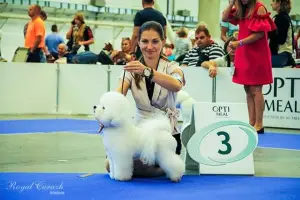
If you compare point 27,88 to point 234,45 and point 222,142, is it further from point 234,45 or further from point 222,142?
point 222,142

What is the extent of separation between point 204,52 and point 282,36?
2.48 feet

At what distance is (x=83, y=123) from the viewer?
5730 millimetres

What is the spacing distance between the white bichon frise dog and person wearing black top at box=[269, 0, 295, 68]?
3.23 meters

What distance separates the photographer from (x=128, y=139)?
2371 mm

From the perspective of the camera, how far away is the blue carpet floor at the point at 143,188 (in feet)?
7.06

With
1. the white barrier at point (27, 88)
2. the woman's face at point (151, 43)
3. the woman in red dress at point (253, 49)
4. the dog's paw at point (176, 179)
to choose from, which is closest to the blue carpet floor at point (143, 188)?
the dog's paw at point (176, 179)

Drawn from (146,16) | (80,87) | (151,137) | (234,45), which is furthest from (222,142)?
(80,87)

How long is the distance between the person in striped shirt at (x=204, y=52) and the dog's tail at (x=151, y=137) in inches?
102

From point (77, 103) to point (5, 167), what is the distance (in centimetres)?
417

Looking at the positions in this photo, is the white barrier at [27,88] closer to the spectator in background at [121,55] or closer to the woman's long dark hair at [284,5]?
the spectator in background at [121,55]

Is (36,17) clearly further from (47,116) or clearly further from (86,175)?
(86,175)

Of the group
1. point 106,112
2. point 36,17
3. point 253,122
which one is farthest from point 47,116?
point 106,112

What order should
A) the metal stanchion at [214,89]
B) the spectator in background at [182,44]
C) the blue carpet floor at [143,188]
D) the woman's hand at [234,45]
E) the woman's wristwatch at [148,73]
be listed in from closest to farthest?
the blue carpet floor at [143,188], the woman's wristwatch at [148,73], the woman's hand at [234,45], the metal stanchion at [214,89], the spectator in background at [182,44]

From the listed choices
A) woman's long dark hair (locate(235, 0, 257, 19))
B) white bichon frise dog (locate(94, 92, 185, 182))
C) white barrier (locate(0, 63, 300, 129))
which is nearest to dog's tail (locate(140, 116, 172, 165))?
white bichon frise dog (locate(94, 92, 185, 182))
